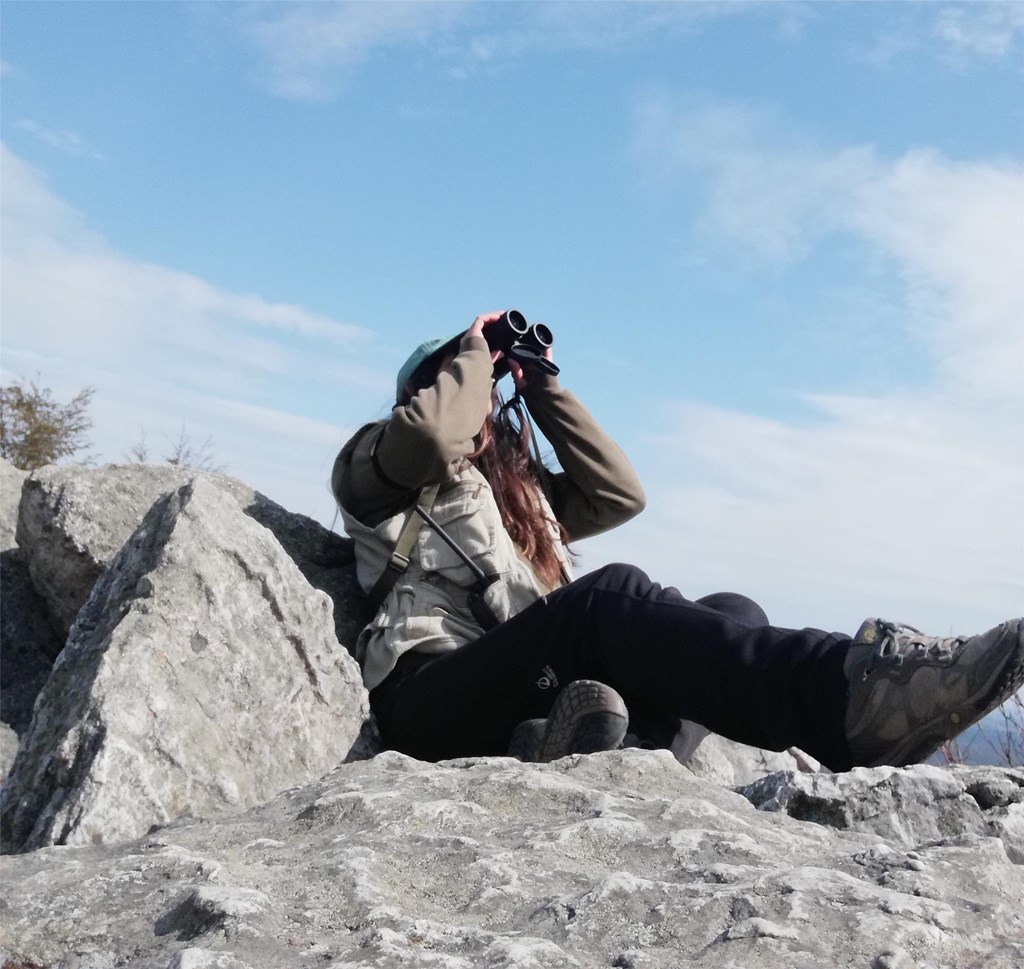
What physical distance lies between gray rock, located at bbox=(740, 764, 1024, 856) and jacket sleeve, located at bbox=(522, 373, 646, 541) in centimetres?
247

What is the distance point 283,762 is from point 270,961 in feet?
5.66

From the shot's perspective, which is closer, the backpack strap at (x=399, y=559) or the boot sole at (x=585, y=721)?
the boot sole at (x=585, y=721)

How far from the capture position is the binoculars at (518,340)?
15.8 ft

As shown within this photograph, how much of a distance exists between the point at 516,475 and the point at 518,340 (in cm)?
58

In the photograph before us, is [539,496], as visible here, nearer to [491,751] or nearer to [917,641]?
[491,751]

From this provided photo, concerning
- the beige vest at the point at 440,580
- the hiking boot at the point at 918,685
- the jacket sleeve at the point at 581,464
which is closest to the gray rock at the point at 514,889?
the hiking boot at the point at 918,685

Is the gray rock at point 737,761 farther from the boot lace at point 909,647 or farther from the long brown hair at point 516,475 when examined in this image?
the boot lace at point 909,647

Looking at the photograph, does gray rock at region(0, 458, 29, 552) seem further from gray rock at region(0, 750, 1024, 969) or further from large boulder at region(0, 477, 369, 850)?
gray rock at region(0, 750, 1024, 969)

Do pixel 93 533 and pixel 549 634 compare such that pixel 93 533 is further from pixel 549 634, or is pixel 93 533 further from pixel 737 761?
pixel 737 761

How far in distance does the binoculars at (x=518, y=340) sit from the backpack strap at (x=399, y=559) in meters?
0.94

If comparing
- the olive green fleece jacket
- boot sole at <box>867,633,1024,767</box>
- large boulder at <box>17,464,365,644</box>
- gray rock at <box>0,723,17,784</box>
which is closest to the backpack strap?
the olive green fleece jacket

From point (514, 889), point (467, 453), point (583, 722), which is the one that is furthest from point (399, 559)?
point (514, 889)

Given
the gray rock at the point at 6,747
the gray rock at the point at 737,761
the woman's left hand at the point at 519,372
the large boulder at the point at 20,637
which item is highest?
the woman's left hand at the point at 519,372

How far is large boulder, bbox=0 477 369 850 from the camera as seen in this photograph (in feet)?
9.05
